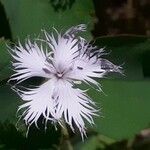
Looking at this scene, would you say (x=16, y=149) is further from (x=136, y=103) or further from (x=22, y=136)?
(x=136, y=103)

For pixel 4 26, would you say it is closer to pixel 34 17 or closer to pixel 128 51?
pixel 34 17

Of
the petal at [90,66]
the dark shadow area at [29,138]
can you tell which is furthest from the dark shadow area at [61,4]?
the dark shadow area at [29,138]

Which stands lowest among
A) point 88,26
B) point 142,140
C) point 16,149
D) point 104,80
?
point 142,140

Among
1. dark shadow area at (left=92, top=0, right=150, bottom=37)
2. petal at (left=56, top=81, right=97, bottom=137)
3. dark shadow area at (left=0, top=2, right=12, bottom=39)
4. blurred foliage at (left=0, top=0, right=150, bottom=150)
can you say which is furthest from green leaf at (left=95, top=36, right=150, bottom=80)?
dark shadow area at (left=92, top=0, right=150, bottom=37)

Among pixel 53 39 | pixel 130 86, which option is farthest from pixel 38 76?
pixel 130 86

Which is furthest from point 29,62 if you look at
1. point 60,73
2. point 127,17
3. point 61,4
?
point 127,17
